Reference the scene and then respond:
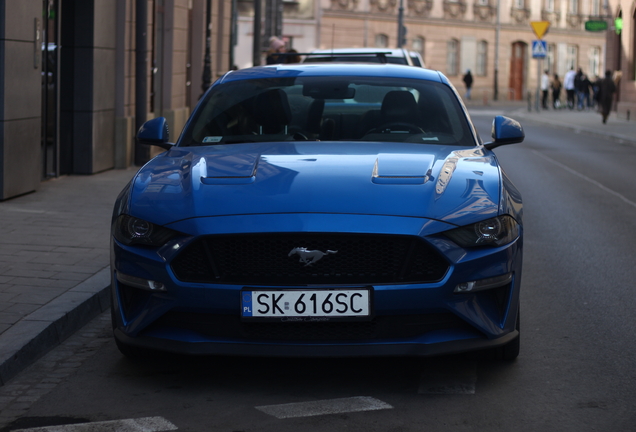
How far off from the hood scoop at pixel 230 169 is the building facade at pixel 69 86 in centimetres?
585

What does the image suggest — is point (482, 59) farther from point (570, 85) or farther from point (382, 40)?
point (570, 85)

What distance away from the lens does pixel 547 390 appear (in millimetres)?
4652

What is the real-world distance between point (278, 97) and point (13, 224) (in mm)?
3733

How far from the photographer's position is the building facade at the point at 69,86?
1075 centimetres

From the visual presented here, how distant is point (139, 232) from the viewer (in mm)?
4648

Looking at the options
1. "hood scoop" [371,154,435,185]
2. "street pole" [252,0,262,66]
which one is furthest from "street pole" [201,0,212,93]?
"hood scoop" [371,154,435,185]

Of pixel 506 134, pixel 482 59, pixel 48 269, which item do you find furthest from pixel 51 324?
pixel 482 59

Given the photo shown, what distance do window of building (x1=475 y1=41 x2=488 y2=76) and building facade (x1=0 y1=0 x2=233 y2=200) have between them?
150 ft

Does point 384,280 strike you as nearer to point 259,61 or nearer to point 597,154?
point 597,154

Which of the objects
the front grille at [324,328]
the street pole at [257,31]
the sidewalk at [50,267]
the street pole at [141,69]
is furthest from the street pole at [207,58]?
the front grille at [324,328]

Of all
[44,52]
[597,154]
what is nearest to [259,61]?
[597,154]

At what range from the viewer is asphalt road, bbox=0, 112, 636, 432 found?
4199 mm

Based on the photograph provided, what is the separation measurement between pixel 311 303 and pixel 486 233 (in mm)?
816

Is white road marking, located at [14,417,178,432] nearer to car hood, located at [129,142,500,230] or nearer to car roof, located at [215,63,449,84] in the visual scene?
car hood, located at [129,142,500,230]
